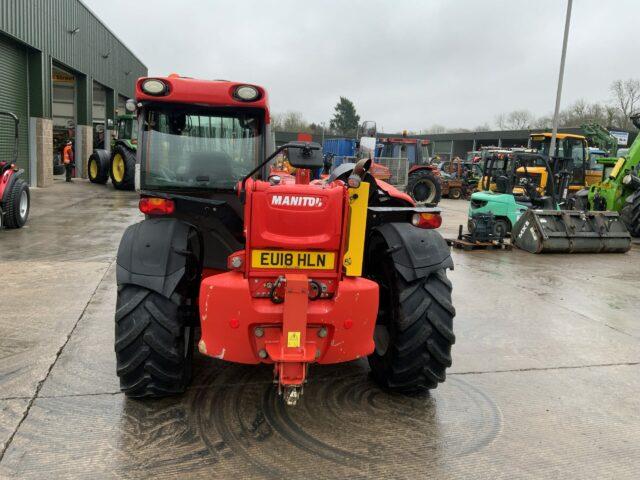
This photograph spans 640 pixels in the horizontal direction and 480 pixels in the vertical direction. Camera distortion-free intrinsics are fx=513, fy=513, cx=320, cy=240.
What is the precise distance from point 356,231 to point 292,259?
1.43ft

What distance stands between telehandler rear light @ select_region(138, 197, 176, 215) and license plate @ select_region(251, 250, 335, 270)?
2.49ft

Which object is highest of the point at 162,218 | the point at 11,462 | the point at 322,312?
the point at 162,218

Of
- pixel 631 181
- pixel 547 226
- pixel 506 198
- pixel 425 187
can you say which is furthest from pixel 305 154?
pixel 425 187

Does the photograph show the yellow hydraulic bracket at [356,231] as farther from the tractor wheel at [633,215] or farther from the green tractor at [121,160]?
the green tractor at [121,160]

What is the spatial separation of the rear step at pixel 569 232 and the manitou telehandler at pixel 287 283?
6.90m

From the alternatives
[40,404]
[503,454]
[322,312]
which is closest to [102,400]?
[40,404]

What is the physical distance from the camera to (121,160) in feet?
61.4

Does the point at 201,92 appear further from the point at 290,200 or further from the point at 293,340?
the point at 293,340

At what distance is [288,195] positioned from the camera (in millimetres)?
2885

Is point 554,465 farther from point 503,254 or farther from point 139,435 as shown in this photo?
point 503,254

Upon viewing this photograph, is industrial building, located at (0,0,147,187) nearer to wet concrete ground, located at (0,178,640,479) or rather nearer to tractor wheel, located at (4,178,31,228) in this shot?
tractor wheel, located at (4,178,31,228)

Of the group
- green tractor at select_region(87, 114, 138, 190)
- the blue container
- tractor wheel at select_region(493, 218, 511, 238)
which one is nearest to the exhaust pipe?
tractor wheel at select_region(493, 218, 511, 238)

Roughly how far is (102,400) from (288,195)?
72.7 inches

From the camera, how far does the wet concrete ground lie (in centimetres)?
278
